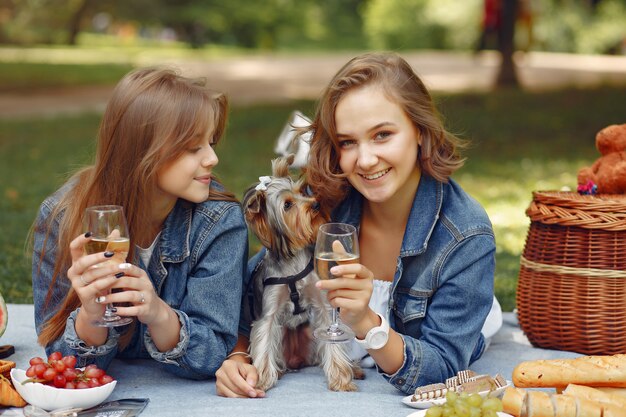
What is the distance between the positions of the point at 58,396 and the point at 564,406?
6.98 ft

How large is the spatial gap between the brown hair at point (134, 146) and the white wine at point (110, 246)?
1.86 feet

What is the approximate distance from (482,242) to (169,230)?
155cm

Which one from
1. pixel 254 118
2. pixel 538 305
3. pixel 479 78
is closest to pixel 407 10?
pixel 479 78

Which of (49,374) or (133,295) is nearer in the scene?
(133,295)

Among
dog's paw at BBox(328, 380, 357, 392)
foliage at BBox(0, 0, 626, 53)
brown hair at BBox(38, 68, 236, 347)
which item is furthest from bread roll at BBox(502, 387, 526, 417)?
foliage at BBox(0, 0, 626, 53)

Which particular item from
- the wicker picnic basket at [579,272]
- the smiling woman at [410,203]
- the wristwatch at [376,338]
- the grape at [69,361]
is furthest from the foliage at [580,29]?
the grape at [69,361]

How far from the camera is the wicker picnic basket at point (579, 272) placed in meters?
4.64

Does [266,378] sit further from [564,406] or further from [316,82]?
[316,82]

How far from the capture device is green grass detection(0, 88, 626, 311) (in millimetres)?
7703

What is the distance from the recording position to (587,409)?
3.45 m

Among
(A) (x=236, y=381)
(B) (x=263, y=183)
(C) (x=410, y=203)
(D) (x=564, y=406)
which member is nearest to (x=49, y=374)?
(A) (x=236, y=381)

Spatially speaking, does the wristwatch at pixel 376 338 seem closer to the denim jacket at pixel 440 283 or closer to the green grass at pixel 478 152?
the denim jacket at pixel 440 283

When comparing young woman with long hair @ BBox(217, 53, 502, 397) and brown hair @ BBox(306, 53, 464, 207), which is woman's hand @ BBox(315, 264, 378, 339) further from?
brown hair @ BBox(306, 53, 464, 207)

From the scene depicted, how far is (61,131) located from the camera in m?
14.5
